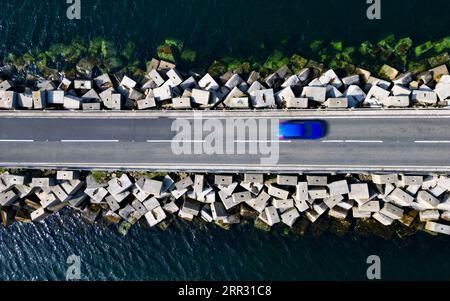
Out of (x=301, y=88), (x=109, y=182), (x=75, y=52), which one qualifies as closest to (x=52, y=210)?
(x=109, y=182)

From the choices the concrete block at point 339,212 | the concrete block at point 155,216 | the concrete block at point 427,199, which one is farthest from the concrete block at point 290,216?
the concrete block at point 155,216

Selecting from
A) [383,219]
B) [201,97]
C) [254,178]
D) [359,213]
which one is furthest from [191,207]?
[383,219]

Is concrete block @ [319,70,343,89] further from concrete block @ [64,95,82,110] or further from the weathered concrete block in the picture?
concrete block @ [64,95,82,110]

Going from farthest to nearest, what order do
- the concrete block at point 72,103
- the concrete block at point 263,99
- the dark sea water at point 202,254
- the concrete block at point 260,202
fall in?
the concrete block at point 72,103 < the concrete block at point 260,202 < the dark sea water at point 202,254 < the concrete block at point 263,99

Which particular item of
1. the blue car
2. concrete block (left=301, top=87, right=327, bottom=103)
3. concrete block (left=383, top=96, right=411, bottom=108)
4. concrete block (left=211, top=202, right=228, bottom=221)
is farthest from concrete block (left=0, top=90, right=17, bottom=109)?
concrete block (left=383, top=96, right=411, bottom=108)

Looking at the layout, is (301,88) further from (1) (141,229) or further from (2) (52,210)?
(2) (52,210)

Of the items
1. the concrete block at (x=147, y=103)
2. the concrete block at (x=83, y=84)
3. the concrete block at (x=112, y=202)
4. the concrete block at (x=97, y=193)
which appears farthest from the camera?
the concrete block at (x=83, y=84)

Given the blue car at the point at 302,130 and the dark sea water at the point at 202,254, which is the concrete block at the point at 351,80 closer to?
the blue car at the point at 302,130

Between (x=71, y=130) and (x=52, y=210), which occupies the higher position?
(x=71, y=130)
